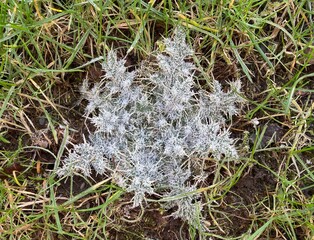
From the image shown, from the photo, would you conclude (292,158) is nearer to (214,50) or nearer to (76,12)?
(214,50)

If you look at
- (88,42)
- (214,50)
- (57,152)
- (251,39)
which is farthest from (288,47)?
(57,152)

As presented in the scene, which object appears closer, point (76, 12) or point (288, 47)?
point (76, 12)

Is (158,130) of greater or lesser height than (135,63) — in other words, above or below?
below
